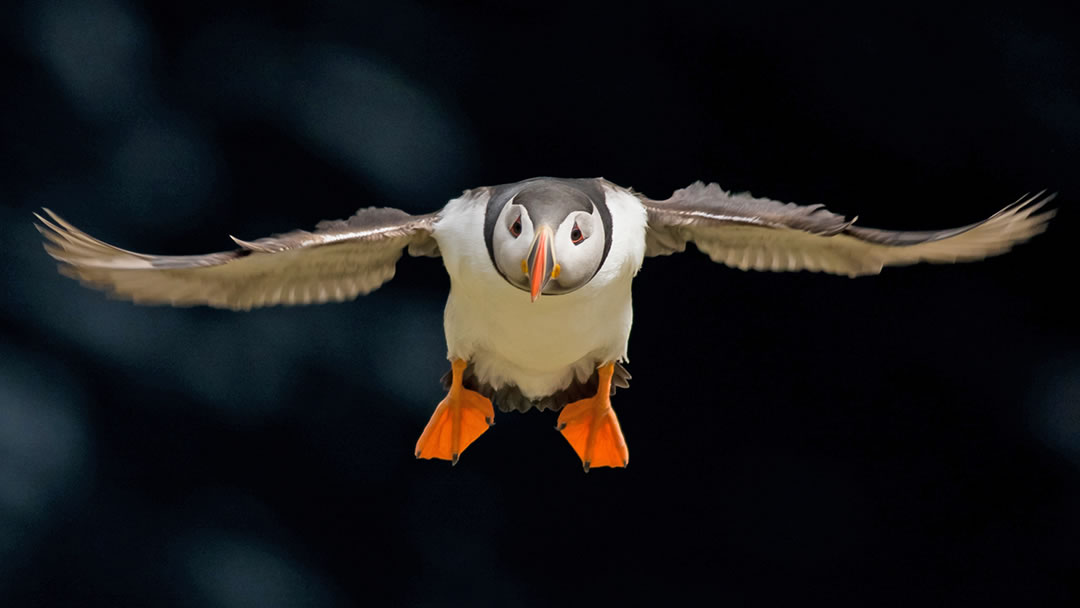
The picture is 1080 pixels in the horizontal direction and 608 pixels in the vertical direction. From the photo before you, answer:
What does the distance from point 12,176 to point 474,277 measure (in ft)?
A: 11.2

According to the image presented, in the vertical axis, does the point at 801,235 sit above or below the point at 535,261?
above

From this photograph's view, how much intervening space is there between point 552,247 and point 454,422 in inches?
41.4

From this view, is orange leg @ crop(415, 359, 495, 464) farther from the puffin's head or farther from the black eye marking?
the black eye marking

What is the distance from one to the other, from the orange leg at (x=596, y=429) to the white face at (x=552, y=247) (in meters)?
0.72

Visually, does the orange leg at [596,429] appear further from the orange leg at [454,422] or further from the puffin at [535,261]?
the orange leg at [454,422]

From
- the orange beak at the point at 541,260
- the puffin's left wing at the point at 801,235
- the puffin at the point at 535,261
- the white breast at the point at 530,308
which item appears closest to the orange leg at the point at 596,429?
the puffin at the point at 535,261

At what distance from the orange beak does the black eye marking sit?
0.14m

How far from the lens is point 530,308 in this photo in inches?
138

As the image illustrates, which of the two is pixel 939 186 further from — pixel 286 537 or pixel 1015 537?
pixel 286 537

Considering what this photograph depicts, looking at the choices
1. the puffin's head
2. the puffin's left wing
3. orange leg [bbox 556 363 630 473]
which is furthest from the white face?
orange leg [bbox 556 363 630 473]

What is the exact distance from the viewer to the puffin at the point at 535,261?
3344 mm

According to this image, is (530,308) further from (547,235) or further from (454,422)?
(454,422)

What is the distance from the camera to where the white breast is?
348 cm

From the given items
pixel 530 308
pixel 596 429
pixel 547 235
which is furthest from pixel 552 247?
pixel 596 429
